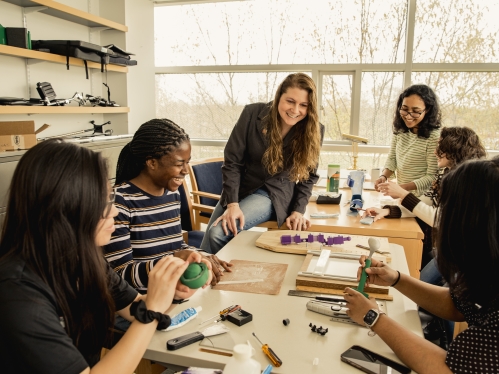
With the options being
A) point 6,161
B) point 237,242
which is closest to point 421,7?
point 237,242

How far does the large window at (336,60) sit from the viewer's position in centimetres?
385

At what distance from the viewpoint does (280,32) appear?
4.25 metres

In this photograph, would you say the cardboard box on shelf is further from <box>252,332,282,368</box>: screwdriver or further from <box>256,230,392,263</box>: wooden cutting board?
<box>252,332,282,368</box>: screwdriver

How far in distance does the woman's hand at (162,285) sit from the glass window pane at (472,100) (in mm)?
3531

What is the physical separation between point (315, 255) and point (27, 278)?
101cm

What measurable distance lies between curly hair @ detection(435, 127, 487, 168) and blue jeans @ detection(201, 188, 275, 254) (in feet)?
3.35

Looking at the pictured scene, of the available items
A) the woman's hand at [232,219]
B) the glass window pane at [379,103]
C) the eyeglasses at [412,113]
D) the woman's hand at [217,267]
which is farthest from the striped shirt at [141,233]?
the glass window pane at [379,103]

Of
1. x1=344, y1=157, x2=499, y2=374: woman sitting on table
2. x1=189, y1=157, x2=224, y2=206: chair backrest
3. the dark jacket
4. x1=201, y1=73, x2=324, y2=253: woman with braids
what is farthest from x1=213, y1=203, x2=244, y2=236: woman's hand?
x1=189, y1=157, x2=224, y2=206: chair backrest

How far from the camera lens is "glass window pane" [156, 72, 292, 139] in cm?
440

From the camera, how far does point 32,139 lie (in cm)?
282

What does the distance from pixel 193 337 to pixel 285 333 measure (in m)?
0.23

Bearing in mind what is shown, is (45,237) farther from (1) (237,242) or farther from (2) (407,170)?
(2) (407,170)

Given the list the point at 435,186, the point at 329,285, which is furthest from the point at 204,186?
the point at 329,285

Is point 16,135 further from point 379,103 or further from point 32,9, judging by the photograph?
point 379,103
